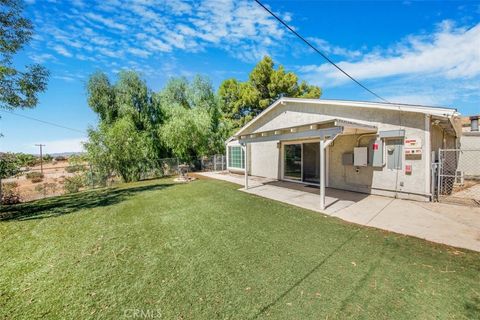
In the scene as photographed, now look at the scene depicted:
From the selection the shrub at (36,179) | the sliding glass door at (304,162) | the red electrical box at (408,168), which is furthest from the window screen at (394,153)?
the shrub at (36,179)

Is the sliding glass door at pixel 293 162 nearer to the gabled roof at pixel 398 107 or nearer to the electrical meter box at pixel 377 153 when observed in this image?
the gabled roof at pixel 398 107

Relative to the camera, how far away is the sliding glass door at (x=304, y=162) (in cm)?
1048

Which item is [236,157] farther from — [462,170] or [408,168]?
[462,170]

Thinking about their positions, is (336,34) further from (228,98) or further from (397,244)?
(228,98)

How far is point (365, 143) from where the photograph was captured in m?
8.14

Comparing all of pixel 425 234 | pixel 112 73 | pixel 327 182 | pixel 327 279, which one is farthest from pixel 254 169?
pixel 112 73

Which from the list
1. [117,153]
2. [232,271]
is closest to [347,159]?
[232,271]

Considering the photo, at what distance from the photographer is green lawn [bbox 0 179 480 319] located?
8.50 ft

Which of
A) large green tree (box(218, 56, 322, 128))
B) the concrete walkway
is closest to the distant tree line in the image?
large green tree (box(218, 56, 322, 128))

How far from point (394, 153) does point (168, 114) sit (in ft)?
54.3

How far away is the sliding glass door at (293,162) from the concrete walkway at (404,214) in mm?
Result: 2480

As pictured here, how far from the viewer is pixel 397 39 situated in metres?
12.0

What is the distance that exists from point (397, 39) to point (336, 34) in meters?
3.89

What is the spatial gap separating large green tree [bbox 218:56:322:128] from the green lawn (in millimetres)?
18005
